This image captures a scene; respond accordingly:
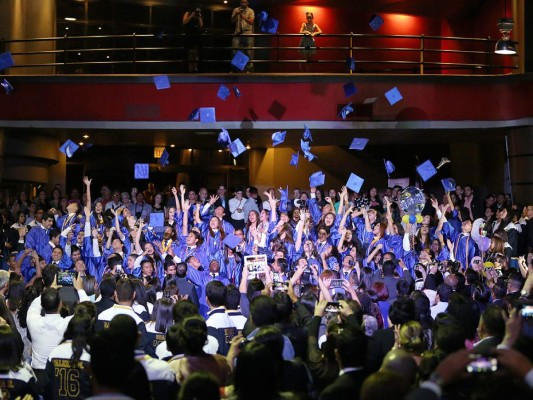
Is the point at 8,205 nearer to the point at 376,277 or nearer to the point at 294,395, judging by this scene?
the point at 376,277

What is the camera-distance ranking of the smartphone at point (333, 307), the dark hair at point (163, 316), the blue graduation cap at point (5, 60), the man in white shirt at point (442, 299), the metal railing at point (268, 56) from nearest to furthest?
the dark hair at point (163, 316) < the smartphone at point (333, 307) < the man in white shirt at point (442, 299) < the blue graduation cap at point (5, 60) < the metal railing at point (268, 56)

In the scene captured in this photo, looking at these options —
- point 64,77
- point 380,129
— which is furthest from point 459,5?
point 64,77

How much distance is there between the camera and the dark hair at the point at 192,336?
5.34 m

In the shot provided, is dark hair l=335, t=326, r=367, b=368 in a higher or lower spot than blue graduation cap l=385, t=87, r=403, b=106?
lower

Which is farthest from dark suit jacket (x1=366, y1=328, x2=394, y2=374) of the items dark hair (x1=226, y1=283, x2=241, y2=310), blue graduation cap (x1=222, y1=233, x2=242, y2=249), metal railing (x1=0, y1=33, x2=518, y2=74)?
metal railing (x1=0, y1=33, x2=518, y2=74)

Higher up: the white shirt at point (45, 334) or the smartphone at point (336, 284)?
the smartphone at point (336, 284)

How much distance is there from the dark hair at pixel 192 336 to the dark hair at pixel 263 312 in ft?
2.52

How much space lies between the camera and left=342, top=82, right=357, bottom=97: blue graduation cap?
17.6 m

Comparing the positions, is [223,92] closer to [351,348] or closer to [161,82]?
[161,82]

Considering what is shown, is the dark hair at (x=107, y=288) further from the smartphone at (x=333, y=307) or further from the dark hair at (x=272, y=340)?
the dark hair at (x=272, y=340)

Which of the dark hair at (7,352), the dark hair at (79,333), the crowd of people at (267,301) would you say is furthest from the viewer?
the dark hair at (79,333)

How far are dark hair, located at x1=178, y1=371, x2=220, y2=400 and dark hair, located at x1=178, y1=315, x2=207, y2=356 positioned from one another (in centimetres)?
126

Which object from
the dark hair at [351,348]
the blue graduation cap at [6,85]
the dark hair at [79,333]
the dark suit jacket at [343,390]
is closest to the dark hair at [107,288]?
the dark hair at [79,333]

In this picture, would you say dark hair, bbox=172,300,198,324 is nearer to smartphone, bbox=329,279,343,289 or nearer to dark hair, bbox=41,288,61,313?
dark hair, bbox=41,288,61,313
